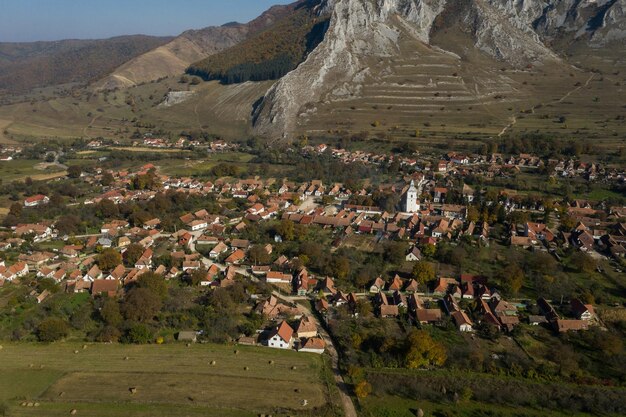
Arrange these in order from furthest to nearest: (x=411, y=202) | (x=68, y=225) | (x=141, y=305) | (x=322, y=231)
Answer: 1. (x=411, y=202)
2. (x=322, y=231)
3. (x=68, y=225)
4. (x=141, y=305)

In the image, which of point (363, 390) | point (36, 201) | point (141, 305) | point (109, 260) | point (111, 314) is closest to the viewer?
point (363, 390)

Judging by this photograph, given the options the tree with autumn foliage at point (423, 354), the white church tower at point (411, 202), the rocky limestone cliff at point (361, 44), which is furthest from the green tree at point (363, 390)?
the rocky limestone cliff at point (361, 44)

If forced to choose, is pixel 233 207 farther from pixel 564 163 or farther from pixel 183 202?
pixel 564 163

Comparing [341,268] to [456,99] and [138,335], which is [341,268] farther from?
[456,99]

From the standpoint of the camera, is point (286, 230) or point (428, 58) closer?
point (286, 230)

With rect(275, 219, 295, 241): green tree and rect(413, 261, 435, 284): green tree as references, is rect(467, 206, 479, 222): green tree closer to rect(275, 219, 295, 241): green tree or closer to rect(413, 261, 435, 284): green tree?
rect(413, 261, 435, 284): green tree

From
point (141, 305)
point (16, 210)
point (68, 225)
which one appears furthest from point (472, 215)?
point (16, 210)

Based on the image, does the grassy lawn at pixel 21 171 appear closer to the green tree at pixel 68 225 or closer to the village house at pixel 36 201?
the village house at pixel 36 201
